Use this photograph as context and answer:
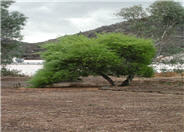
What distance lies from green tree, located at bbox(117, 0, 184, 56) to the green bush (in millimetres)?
6687

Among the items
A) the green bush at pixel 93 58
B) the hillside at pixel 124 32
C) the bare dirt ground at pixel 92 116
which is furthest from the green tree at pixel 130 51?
the bare dirt ground at pixel 92 116

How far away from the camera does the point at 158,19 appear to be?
2408 cm

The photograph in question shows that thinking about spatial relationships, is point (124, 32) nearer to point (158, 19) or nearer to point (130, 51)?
point (158, 19)

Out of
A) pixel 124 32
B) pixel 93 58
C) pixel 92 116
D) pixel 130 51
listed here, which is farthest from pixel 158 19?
pixel 92 116

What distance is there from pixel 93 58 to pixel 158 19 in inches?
397

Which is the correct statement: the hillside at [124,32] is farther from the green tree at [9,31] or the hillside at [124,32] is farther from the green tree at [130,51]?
the green tree at [130,51]

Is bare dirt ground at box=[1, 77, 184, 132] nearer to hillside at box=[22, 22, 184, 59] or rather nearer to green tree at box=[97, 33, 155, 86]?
green tree at box=[97, 33, 155, 86]

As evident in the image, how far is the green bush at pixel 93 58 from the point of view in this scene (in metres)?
15.4

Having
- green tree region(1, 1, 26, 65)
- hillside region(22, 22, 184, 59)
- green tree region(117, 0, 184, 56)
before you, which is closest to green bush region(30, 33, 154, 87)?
hillside region(22, 22, 184, 59)

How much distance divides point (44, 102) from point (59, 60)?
5963 mm

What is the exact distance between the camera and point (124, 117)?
7320 mm

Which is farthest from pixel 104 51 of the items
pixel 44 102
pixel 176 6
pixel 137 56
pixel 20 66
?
pixel 20 66

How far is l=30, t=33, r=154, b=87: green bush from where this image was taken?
607 inches

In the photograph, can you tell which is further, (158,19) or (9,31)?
(158,19)
